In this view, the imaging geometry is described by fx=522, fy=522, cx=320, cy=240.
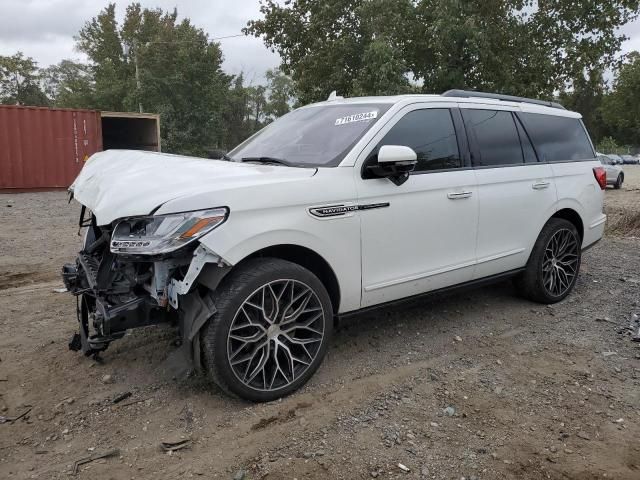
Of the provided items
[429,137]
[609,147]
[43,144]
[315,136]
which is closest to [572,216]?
[429,137]

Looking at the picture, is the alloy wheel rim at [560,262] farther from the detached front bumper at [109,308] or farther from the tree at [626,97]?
the tree at [626,97]

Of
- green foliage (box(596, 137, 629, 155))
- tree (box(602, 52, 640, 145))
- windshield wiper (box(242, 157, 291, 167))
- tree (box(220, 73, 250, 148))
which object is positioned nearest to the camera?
windshield wiper (box(242, 157, 291, 167))

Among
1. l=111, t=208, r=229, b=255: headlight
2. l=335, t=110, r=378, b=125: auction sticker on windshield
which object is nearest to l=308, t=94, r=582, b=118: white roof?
l=335, t=110, r=378, b=125: auction sticker on windshield

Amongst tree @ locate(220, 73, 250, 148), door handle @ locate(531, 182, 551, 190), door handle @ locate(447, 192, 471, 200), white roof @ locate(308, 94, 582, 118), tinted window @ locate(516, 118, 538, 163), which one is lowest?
door handle @ locate(447, 192, 471, 200)

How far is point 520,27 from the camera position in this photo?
12297mm

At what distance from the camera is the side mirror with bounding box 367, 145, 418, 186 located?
10.8 feet

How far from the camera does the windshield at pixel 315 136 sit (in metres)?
3.58

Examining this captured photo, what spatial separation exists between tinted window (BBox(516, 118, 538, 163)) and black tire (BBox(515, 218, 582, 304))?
645mm

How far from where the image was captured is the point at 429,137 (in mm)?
3941

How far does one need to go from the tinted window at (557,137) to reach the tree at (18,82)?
166 ft

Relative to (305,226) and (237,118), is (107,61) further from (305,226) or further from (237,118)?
(305,226)

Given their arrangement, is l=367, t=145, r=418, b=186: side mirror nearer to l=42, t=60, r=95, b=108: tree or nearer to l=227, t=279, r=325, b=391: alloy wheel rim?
l=227, t=279, r=325, b=391: alloy wheel rim

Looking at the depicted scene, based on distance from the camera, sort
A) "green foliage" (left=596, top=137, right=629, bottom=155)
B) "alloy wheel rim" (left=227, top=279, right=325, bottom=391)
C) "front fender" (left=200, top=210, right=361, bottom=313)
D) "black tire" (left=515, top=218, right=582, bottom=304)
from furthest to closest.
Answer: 1. "green foliage" (left=596, top=137, right=629, bottom=155)
2. "black tire" (left=515, top=218, right=582, bottom=304)
3. "alloy wheel rim" (left=227, top=279, right=325, bottom=391)
4. "front fender" (left=200, top=210, right=361, bottom=313)

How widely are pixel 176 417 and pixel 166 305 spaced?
647 millimetres
